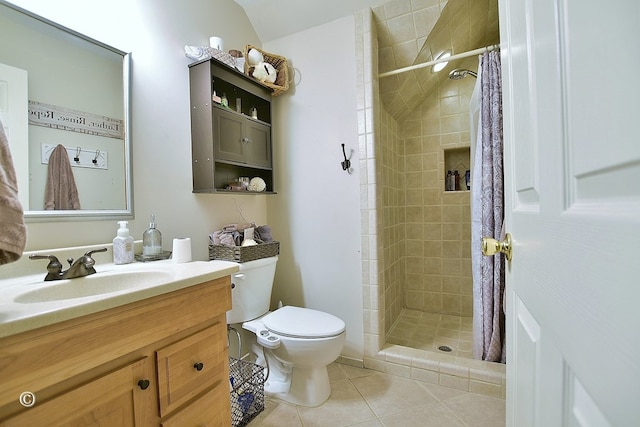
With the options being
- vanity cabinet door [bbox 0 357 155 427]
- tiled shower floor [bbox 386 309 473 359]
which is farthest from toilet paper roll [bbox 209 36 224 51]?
tiled shower floor [bbox 386 309 473 359]

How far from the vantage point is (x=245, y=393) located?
53.6 inches

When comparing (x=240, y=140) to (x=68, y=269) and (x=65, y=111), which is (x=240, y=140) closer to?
(x=65, y=111)

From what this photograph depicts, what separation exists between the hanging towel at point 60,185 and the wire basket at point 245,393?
3.57 feet

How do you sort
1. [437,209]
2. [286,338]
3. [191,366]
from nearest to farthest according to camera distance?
1. [191,366]
2. [286,338]
3. [437,209]

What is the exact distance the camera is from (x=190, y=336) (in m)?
0.88

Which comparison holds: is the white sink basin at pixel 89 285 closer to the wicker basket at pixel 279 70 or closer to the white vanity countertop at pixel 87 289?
the white vanity countertop at pixel 87 289

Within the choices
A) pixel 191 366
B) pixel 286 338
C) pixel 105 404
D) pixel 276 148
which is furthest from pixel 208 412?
pixel 276 148

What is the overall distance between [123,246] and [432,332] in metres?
2.26

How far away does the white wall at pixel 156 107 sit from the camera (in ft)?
3.64

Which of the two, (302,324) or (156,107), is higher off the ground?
(156,107)

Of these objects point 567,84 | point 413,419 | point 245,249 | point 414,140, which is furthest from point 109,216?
point 414,140

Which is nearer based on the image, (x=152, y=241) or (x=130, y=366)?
(x=130, y=366)

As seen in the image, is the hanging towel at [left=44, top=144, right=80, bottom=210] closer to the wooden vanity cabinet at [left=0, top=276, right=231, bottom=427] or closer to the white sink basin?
the white sink basin

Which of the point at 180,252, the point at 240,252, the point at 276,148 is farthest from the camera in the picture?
the point at 276,148
